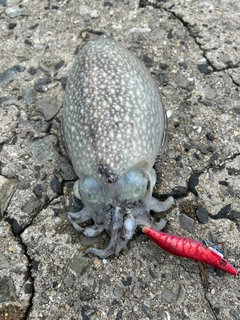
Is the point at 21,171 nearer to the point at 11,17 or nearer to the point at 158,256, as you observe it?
the point at 158,256

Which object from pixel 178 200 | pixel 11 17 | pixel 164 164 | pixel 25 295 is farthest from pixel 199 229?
pixel 11 17

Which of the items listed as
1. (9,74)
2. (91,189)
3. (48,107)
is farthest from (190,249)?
(9,74)

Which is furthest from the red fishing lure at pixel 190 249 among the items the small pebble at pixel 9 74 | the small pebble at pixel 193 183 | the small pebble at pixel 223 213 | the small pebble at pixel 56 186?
the small pebble at pixel 9 74

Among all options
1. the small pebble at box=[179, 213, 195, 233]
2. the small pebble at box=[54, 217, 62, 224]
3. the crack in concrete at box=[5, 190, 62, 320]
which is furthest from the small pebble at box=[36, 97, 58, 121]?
the small pebble at box=[179, 213, 195, 233]

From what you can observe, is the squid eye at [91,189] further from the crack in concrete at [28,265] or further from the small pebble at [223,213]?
the small pebble at [223,213]

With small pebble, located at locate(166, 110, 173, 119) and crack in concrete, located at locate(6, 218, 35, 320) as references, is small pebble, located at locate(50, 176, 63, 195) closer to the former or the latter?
crack in concrete, located at locate(6, 218, 35, 320)

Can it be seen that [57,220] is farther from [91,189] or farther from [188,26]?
[188,26]
